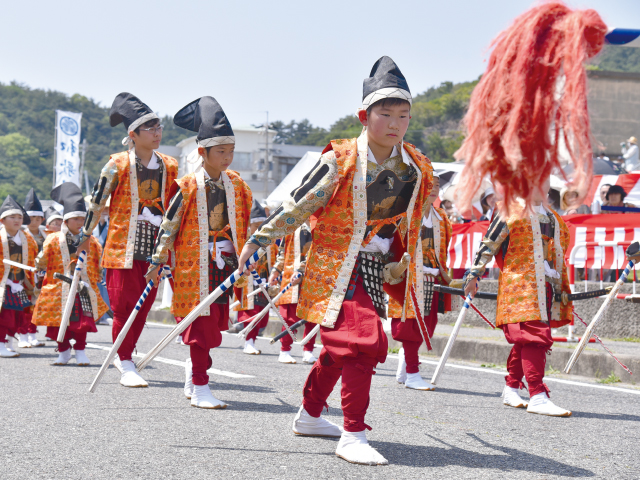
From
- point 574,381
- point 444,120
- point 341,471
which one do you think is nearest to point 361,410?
point 341,471

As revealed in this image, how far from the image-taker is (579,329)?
1104 centimetres

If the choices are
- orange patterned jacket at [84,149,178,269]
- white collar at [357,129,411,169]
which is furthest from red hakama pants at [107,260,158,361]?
white collar at [357,129,411,169]

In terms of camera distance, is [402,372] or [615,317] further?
[615,317]

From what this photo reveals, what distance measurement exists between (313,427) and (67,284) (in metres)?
5.60

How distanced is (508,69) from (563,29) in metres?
0.21

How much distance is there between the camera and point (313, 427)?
4.69 metres

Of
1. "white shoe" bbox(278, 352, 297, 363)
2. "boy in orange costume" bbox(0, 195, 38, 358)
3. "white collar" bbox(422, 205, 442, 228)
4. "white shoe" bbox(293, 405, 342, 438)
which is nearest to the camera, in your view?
"white shoe" bbox(293, 405, 342, 438)

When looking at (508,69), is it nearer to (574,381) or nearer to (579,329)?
(574,381)

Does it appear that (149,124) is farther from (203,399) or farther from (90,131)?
(90,131)

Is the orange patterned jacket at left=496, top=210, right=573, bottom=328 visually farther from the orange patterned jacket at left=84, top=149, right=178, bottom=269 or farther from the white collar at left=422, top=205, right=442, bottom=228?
the orange patterned jacket at left=84, top=149, right=178, bottom=269

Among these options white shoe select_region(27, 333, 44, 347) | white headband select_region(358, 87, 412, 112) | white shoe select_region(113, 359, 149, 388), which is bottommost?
white shoe select_region(27, 333, 44, 347)

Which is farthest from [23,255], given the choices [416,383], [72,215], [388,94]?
[388,94]

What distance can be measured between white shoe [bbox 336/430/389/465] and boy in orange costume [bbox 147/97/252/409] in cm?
175

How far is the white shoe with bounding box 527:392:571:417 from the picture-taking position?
567 cm
